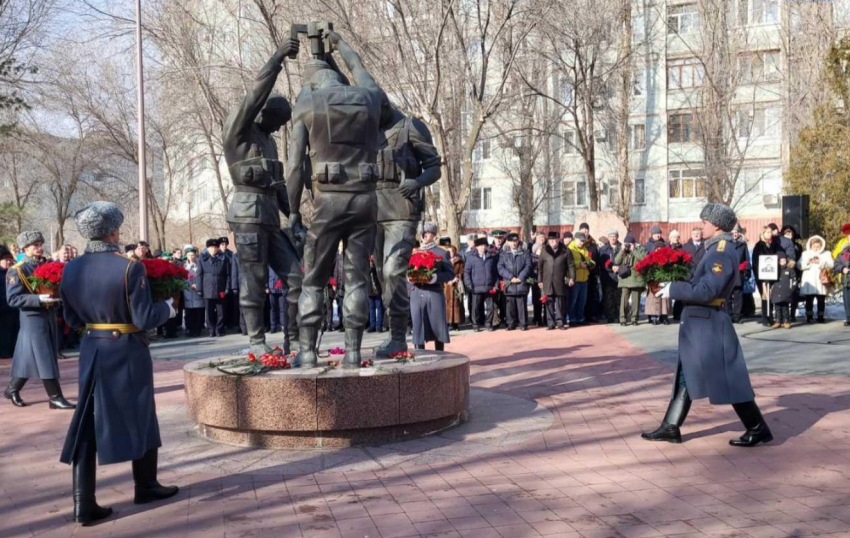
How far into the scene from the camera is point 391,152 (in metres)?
7.74

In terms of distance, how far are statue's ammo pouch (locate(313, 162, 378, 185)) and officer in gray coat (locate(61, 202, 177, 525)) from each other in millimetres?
1936

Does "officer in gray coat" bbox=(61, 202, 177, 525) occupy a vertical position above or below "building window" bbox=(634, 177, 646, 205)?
below

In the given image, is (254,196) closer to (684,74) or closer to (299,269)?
(299,269)

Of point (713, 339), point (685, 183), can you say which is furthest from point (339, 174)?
point (685, 183)

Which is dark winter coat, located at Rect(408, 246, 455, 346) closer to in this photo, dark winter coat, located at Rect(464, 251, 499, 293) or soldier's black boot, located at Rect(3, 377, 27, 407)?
soldier's black boot, located at Rect(3, 377, 27, 407)

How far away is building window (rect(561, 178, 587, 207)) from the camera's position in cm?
4534

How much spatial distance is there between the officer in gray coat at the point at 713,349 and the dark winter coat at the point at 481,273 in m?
9.75

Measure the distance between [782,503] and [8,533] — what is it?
469cm

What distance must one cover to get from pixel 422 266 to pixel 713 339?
4.76 metres

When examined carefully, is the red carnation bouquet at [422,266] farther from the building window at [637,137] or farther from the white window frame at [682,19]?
the building window at [637,137]

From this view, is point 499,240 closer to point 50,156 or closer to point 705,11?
point 705,11

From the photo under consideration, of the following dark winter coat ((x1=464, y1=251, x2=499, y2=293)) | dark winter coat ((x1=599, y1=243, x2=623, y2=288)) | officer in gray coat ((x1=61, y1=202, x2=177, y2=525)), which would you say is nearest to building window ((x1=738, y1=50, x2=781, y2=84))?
dark winter coat ((x1=599, y1=243, x2=623, y2=288))

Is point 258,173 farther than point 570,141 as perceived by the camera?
No

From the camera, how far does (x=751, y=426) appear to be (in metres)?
7.24
